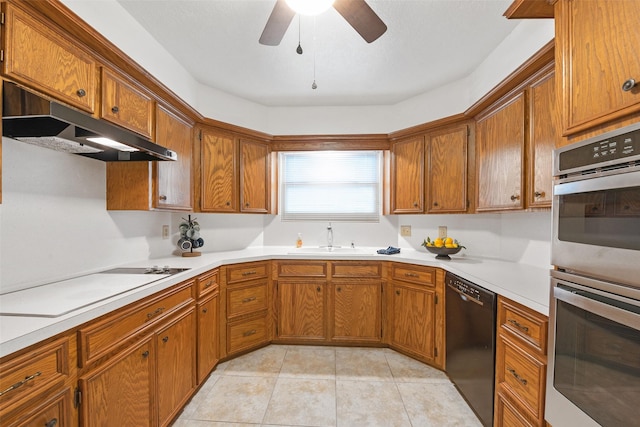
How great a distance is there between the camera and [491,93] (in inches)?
75.0

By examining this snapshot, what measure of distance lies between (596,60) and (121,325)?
216 centimetres

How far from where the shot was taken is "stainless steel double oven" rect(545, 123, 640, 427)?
0.74m

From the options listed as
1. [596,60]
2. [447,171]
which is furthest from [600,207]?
[447,171]

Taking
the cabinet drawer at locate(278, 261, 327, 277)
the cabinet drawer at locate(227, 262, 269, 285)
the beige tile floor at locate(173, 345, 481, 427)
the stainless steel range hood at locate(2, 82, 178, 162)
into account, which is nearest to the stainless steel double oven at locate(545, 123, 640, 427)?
the beige tile floor at locate(173, 345, 481, 427)

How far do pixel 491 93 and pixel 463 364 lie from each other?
1959 mm

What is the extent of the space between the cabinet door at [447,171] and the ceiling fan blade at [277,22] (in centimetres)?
176

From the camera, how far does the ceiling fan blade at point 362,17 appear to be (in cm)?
125

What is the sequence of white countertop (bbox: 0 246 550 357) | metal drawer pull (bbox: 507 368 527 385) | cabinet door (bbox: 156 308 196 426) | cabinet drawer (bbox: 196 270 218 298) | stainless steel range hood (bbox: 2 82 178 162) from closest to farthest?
white countertop (bbox: 0 246 550 357) < stainless steel range hood (bbox: 2 82 178 162) < metal drawer pull (bbox: 507 368 527 385) < cabinet door (bbox: 156 308 196 426) < cabinet drawer (bbox: 196 270 218 298)

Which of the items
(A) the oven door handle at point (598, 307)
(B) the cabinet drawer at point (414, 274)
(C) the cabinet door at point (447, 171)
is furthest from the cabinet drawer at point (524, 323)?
(C) the cabinet door at point (447, 171)

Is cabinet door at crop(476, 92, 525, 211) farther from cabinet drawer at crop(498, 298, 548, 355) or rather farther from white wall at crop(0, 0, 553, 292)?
cabinet drawer at crop(498, 298, 548, 355)

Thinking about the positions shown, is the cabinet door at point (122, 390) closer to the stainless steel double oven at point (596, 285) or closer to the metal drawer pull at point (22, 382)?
the metal drawer pull at point (22, 382)

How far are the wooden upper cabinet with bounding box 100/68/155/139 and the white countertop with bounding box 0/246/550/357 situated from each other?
0.98 meters

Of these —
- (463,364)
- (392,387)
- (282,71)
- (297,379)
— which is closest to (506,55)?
(282,71)

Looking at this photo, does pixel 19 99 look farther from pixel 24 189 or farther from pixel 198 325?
pixel 198 325
